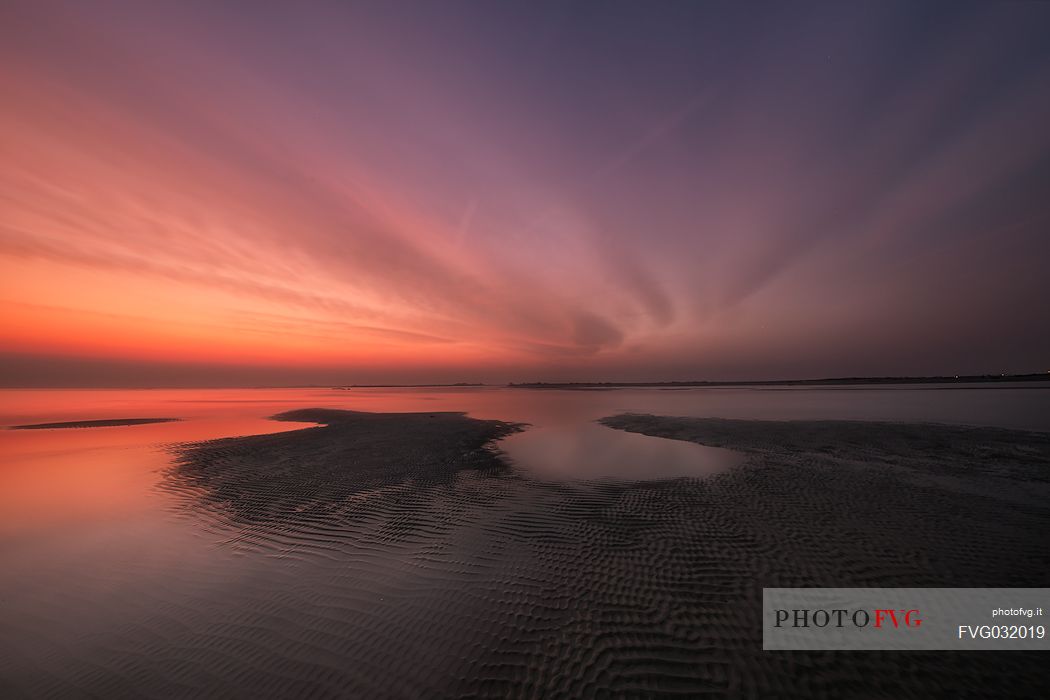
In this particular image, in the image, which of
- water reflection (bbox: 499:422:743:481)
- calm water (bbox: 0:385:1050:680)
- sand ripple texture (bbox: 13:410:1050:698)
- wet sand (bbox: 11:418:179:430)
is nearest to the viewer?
sand ripple texture (bbox: 13:410:1050:698)

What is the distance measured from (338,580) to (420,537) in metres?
2.19

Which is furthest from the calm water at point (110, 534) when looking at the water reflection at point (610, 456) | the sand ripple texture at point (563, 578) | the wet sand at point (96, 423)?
the wet sand at point (96, 423)

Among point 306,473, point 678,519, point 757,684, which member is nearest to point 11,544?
point 306,473

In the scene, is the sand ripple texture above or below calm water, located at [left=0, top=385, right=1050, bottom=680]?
above

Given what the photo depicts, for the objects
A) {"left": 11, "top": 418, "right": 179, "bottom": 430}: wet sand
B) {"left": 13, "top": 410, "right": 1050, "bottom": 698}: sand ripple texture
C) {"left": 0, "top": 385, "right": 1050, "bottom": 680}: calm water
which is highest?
{"left": 13, "top": 410, "right": 1050, "bottom": 698}: sand ripple texture

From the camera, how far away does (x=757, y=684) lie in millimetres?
4582

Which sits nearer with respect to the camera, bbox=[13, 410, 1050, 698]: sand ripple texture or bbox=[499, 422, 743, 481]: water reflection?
bbox=[13, 410, 1050, 698]: sand ripple texture

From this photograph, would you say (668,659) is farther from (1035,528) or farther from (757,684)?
(1035,528)

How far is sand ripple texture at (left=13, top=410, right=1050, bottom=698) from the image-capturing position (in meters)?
4.73

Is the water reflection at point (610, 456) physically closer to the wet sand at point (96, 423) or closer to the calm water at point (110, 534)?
the calm water at point (110, 534)

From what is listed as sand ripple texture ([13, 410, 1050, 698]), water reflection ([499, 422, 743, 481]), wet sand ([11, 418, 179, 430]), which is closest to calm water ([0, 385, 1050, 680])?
water reflection ([499, 422, 743, 481])

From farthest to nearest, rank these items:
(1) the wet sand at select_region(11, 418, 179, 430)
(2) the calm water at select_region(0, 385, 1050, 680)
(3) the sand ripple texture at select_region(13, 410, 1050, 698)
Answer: (1) the wet sand at select_region(11, 418, 179, 430) < (2) the calm water at select_region(0, 385, 1050, 680) < (3) the sand ripple texture at select_region(13, 410, 1050, 698)

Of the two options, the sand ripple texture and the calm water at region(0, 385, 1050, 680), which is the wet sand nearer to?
the calm water at region(0, 385, 1050, 680)

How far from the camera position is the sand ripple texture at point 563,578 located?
473 cm
